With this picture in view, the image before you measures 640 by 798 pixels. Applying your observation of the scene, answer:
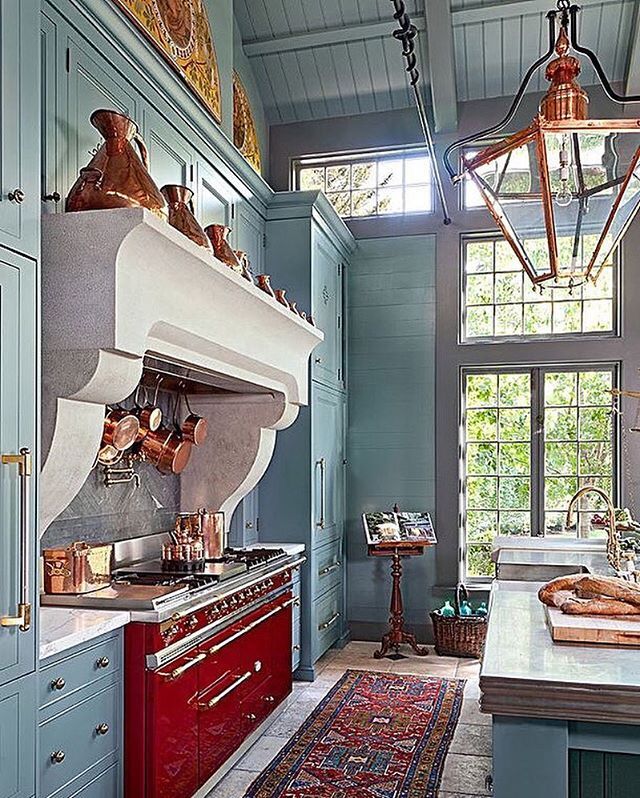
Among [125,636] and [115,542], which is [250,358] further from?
[125,636]

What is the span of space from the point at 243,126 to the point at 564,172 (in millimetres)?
4152

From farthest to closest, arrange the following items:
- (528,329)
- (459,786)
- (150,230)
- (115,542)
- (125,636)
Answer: (528,329) → (115,542) → (459,786) → (125,636) → (150,230)

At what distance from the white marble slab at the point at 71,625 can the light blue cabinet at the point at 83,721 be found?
3cm

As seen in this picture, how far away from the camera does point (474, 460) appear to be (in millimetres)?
6367

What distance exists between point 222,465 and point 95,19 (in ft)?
7.95

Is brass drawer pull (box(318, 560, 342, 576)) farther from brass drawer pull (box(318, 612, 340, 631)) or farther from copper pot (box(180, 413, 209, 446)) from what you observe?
copper pot (box(180, 413, 209, 446))

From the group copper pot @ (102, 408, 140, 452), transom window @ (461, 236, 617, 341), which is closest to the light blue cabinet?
copper pot @ (102, 408, 140, 452)

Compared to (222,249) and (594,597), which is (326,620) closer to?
(222,249)

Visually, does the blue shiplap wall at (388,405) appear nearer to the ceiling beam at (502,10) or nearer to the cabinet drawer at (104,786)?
the ceiling beam at (502,10)

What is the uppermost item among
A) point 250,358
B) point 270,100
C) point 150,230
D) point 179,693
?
point 270,100

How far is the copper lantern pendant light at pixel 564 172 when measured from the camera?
2078 mm

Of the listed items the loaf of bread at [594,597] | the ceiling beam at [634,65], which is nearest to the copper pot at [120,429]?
the loaf of bread at [594,597]

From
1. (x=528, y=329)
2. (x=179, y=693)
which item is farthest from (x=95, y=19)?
(x=528, y=329)

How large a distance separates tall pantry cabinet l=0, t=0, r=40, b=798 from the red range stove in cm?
62
